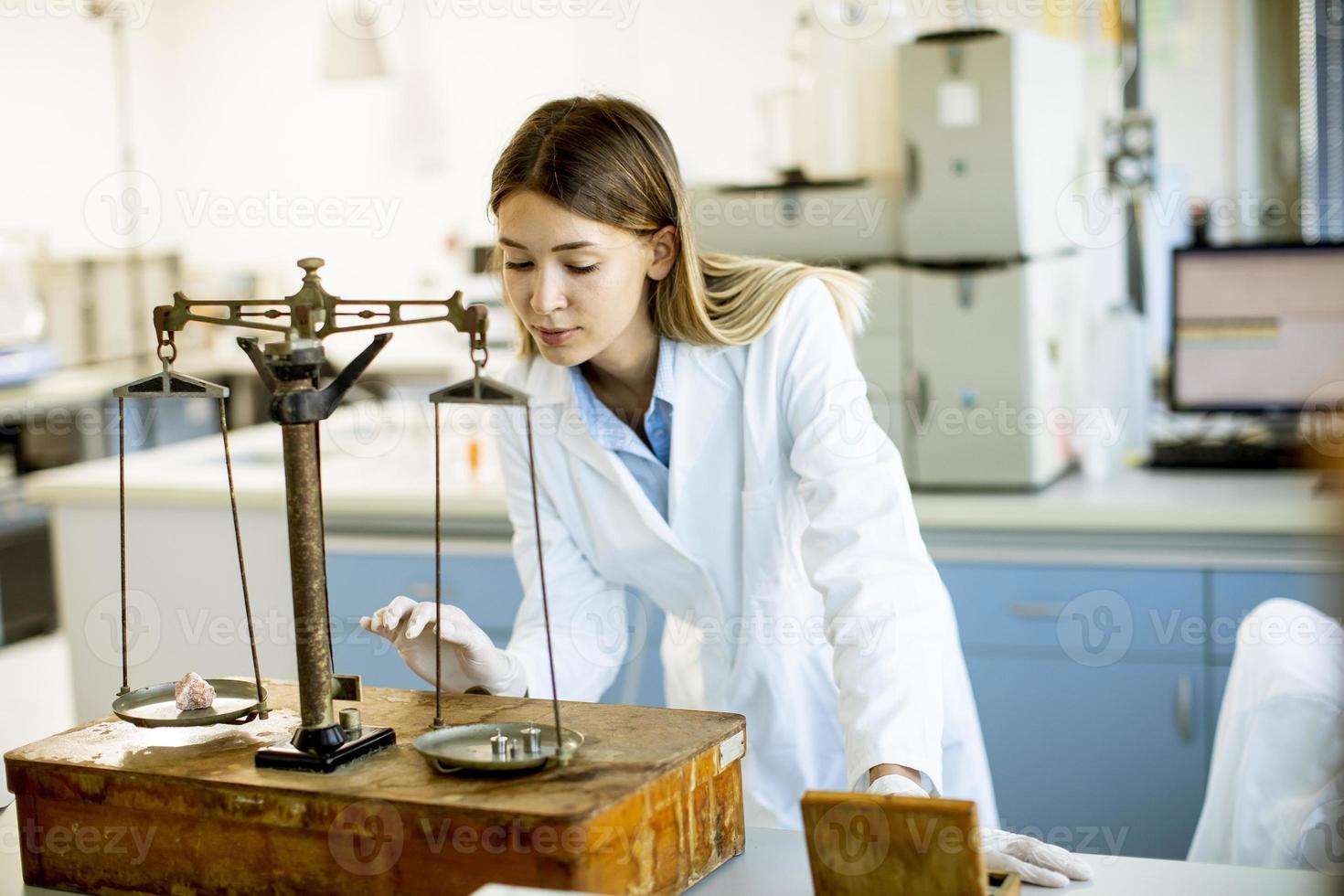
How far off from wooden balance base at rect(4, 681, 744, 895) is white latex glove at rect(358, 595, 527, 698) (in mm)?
96

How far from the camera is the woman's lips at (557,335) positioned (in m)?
1.44

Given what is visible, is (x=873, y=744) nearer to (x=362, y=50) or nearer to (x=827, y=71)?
(x=827, y=71)

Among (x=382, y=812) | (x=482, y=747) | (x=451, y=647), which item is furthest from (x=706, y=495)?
(x=382, y=812)

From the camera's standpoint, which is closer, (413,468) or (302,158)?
(413,468)

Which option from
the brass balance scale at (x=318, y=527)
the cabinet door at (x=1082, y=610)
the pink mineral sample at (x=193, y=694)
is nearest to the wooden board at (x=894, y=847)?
the brass balance scale at (x=318, y=527)

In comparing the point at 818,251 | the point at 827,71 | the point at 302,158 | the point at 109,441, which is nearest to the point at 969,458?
Result: the point at 818,251

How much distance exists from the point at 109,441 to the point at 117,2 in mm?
1886

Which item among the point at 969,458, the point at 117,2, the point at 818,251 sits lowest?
the point at 969,458

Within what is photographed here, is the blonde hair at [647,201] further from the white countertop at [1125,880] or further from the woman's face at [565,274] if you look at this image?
the white countertop at [1125,880]

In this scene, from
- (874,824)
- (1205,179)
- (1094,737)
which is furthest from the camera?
(1205,179)

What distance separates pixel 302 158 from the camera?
18.8ft

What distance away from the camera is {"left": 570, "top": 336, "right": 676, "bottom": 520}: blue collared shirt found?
5.41 feet

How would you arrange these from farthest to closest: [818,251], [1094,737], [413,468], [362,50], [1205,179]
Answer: [362,50]
[1205,179]
[413,468]
[818,251]
[1094,737]

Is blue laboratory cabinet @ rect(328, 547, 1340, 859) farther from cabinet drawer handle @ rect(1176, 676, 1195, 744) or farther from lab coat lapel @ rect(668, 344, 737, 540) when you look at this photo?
lab coat lapel @ rect(668, 344, 737, 540)
